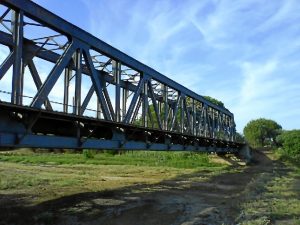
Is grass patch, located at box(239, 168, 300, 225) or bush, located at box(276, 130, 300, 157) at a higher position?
bush, located at box(276, 130, 300, 157)

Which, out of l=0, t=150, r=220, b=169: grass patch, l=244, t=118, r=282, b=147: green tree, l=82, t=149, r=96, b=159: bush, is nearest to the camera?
l=0, t=150, r=220, b=169: grass patch

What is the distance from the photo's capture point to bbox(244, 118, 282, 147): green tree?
14700 cm

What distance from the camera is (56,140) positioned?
65.6 feet

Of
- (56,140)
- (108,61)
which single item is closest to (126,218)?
(56,140)

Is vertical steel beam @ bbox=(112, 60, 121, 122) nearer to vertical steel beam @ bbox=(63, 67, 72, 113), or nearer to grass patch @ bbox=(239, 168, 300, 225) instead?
vertical steel beam @ bbox=(63, 67, 72, 113)

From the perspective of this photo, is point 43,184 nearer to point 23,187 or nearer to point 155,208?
point 23,187

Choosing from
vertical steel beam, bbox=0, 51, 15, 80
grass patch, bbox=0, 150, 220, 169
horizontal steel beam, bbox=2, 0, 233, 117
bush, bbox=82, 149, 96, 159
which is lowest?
grass patch, bbox=0, 150, 220, 169

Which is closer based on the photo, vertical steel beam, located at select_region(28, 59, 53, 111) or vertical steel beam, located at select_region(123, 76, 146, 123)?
vertical steel beam, located at select_region(28, 59, 53, 111)

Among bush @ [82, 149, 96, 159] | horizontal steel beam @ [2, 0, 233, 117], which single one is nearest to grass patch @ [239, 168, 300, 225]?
horizontal steel beam @ [2, 0, 233, 117]

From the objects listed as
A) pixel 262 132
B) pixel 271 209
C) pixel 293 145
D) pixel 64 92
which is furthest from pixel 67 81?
pixel 262 132

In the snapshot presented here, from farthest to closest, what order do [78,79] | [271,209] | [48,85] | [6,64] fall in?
[78,79]
[271,209]
[48,85]
[6,64]

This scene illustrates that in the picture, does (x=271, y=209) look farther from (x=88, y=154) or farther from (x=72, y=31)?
(x=88, y=154)

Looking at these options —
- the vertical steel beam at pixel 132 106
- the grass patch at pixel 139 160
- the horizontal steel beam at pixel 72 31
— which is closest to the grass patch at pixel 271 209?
the vertical steel beam at pixel 132 106

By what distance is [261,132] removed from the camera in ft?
484
